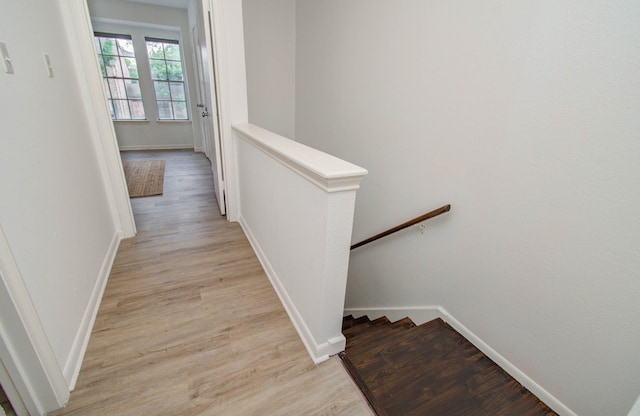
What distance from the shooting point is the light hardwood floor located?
1196mm

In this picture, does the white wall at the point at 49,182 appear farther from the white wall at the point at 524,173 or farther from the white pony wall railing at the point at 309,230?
the white wall at the point at 524,173

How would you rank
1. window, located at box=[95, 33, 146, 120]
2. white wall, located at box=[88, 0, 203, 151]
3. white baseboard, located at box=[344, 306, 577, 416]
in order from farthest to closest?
window, located at box=[95, 33, 146, 120], white wall, located at box=[88, 0, 203, 151], white baseboard, located at box=[344, 306, 577, 416]

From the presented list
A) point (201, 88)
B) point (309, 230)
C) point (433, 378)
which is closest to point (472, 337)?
point (433, 378)

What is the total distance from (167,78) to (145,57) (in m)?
0.47

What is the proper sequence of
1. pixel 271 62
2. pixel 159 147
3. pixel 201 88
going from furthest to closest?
pixel 159 147
pixel 201 88
pixel 271 62

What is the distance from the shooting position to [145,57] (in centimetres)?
537

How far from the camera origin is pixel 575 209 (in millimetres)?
1163

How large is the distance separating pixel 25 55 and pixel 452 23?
2.05 metres

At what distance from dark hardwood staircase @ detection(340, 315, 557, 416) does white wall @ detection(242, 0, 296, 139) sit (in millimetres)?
2836

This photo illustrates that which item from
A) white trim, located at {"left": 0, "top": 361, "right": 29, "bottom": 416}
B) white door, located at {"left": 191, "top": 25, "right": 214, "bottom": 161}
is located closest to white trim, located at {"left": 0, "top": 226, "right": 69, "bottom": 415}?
white trim, located at {"left": 0, "top": 361, "right": 29, "bottom": 416}

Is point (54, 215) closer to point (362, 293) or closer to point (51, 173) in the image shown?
point (51, 173)

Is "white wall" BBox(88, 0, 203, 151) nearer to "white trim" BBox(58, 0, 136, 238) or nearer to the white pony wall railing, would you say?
"white trim" BBox(58, 0, 136, 238)

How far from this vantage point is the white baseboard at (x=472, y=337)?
4.36ft

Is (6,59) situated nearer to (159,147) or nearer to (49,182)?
(49,182)
